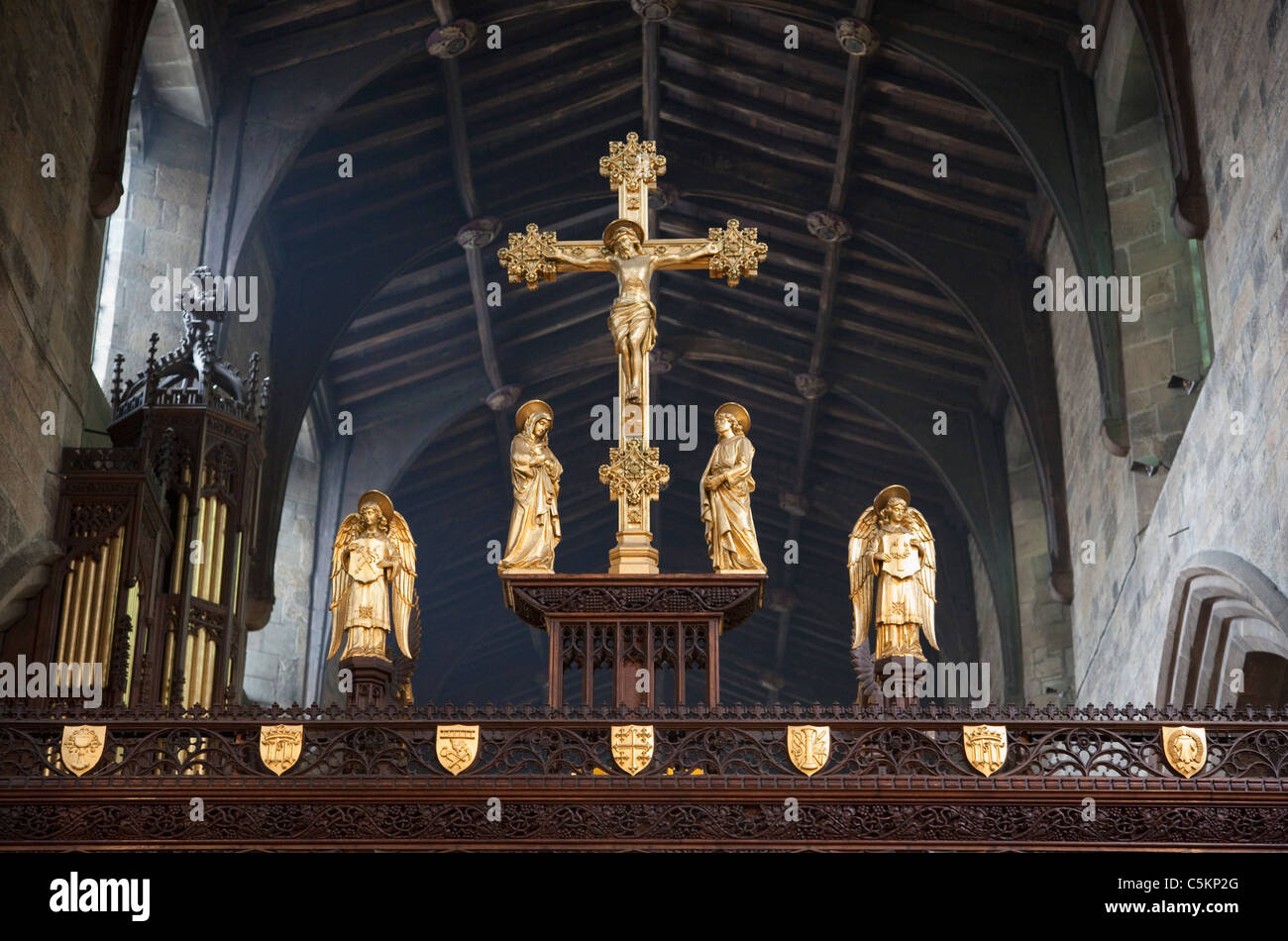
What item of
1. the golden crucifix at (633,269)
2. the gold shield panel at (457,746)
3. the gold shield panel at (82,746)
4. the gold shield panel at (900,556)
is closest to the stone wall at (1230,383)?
the gold shield panel at (900,556)

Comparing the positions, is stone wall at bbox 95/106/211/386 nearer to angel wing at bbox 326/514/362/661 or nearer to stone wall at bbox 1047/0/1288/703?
angel wing at bbox 326/514/362/661

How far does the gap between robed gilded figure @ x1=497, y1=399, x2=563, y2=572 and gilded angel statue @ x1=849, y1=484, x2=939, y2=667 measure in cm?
163

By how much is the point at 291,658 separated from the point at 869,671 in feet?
37.0

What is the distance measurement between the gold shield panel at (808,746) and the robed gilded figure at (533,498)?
1.93m

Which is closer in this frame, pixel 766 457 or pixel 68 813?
pixel 68 813

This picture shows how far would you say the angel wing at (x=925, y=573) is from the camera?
34.2ft

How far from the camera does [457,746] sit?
9.01 meters

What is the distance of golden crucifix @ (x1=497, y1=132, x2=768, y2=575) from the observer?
10898 mm

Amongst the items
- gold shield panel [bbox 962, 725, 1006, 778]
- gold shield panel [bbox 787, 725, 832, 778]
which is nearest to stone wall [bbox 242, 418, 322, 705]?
gold shield panel [bbox 787, 725, 832, 778]

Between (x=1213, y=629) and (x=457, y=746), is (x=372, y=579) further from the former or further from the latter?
(x=1213, y=629)

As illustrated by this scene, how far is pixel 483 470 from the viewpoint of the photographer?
2389cm

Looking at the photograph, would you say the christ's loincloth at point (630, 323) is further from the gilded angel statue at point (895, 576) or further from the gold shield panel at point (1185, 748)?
the gold shield panel at point (1185, 748)
